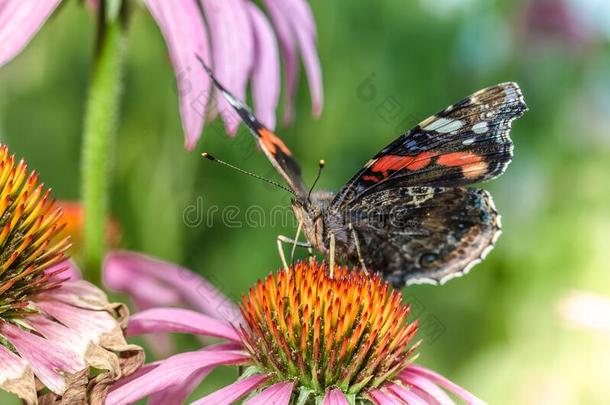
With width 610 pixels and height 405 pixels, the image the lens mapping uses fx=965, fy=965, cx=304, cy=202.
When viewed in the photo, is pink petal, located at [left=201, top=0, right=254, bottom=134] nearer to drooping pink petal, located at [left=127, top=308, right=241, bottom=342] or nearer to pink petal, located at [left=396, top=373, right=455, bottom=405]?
drooping pink petal, located at [left=127, top=308, right=241, bottom=342]

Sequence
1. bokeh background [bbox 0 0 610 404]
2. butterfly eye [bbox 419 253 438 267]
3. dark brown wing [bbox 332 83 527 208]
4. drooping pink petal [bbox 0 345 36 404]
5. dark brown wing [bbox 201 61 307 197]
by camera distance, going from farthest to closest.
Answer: bokeh background [bbox 0 0 610 404], butterfly eye [bbox 419 253 438 267], dark brown wing [bbox 332 83 527 208], dark brown wing [bbox 201 61 307 197], drooping pink petal [bbox 0 345 36 404]

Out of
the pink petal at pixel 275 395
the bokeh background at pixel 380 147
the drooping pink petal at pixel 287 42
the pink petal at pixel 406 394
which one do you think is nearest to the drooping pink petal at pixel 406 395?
the pink petal at pixel 406 394

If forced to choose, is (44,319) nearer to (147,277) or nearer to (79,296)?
(79,296)

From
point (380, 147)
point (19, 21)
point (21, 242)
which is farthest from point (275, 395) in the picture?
point (380, 147)

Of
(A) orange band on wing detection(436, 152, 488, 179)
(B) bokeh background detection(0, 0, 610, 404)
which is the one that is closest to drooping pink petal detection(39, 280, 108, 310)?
(A) orange band on wing detection(436, 152, 488, 179)

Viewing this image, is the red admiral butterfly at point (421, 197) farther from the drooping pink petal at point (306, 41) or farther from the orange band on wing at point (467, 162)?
the drooping pink petal at point (306, 41)

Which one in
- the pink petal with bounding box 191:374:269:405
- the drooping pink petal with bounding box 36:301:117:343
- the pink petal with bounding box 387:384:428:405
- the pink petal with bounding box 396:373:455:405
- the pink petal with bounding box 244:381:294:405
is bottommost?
the drooping pink petal with bounding box 36:301:117:343
